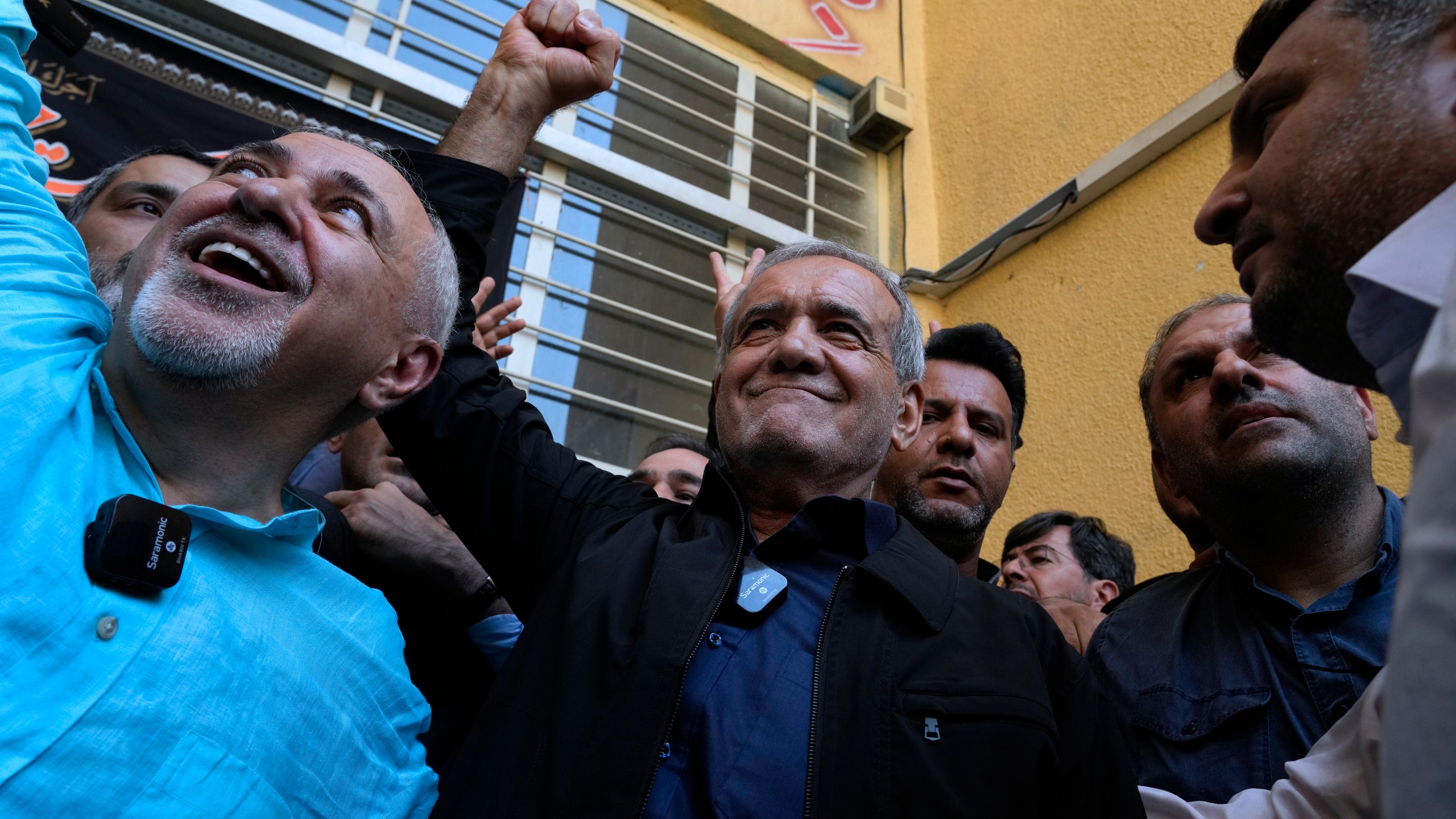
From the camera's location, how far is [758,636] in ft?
4.16

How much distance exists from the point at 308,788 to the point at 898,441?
4.17ft

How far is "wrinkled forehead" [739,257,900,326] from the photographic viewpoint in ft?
5.75

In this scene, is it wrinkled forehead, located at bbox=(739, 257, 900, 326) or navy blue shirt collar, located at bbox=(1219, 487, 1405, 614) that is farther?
wrinkled forehead, located at bbox=(739, 257, 900, 326)

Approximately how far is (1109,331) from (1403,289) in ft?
10.2

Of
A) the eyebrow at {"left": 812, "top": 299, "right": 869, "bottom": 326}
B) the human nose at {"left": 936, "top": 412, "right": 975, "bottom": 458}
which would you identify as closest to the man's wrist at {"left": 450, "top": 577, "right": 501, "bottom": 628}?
the eyebrow at {"left": 812, "top": 299, "right": 869, "bottom": 326}

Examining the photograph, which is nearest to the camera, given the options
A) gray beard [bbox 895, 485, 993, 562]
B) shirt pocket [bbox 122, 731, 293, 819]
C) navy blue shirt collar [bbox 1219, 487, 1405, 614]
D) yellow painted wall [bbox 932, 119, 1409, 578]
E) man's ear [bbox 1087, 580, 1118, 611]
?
shirt pocket [bbox 122, 731, 293, 819]

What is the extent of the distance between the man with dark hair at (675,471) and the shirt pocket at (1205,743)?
1.19m

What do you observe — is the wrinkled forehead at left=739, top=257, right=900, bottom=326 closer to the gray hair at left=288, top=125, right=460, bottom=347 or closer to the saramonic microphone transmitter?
the gray hair at left=288, top=125, right=460, bottom=347

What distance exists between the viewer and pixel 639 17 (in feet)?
15.4

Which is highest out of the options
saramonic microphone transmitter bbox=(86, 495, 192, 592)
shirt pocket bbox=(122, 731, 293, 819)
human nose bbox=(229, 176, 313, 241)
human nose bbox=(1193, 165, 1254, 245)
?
human nose bbox=(229, 176, 313, 241)

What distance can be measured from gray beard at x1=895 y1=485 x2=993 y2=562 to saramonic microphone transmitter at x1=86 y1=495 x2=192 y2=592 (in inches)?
63.0

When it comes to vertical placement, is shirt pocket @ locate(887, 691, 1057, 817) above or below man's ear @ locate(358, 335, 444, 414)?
below

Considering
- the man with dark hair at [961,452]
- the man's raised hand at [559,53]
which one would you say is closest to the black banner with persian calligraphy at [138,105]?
the man's raised hand at [559,53]

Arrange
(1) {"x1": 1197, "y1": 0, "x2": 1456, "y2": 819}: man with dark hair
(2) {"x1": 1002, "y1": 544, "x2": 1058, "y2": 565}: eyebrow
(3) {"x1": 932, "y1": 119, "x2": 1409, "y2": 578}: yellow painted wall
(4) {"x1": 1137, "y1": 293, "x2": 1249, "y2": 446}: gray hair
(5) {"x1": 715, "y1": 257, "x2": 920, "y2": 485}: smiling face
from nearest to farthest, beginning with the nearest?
(1) {"x1": 1197, "y1": 0, "x2": 1456, "y2": 819}: man with dark hair → (5) {"x1": 715, "y1": 257, "x2": 920, "y2": 485}: smiling face → (4) {"x1": 1137, "y1": 293, "x2": 1249, "y2": 446}: gray hair → (2) {"x1": 1002, "y1": 544, "x2": 1058, "y2": 565}: eyebrow → (3) {"x1": 932, "y1": 119, "x2": 1409, "y2": 578}: yellow painted wall
